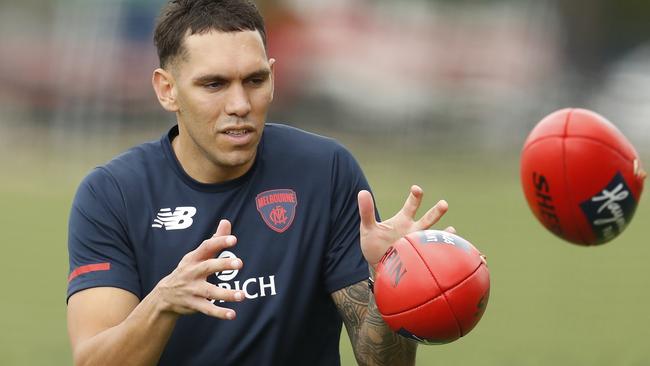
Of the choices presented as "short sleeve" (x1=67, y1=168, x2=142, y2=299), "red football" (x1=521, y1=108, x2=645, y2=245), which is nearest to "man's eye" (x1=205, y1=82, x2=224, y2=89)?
"short sleeve" (x1=67, y1=168, x2=142, y2=299)

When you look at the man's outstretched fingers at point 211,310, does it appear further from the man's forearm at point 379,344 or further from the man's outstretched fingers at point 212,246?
the man's forearm at point 379,344

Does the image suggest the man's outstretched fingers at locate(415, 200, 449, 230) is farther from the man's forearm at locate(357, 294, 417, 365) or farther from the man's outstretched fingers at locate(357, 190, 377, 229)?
the man's forearm at locate(357, 294, 417, 365)

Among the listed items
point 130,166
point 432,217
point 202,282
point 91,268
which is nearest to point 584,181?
point 432,217

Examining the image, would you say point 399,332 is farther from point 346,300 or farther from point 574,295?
point 574,295

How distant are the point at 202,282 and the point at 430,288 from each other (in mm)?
911

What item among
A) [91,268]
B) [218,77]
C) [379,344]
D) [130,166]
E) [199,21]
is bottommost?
[379,344]

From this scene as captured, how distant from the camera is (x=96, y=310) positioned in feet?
17.2

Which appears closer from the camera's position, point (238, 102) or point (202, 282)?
point (202, 282)

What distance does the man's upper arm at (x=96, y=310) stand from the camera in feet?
17.0

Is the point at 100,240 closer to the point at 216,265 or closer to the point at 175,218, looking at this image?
the point at 175,218

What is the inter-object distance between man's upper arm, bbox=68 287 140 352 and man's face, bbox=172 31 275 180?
72 cm

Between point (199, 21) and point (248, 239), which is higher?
point (199, 21)

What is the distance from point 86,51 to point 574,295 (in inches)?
674

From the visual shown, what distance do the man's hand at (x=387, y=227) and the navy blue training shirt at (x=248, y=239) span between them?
38cm
